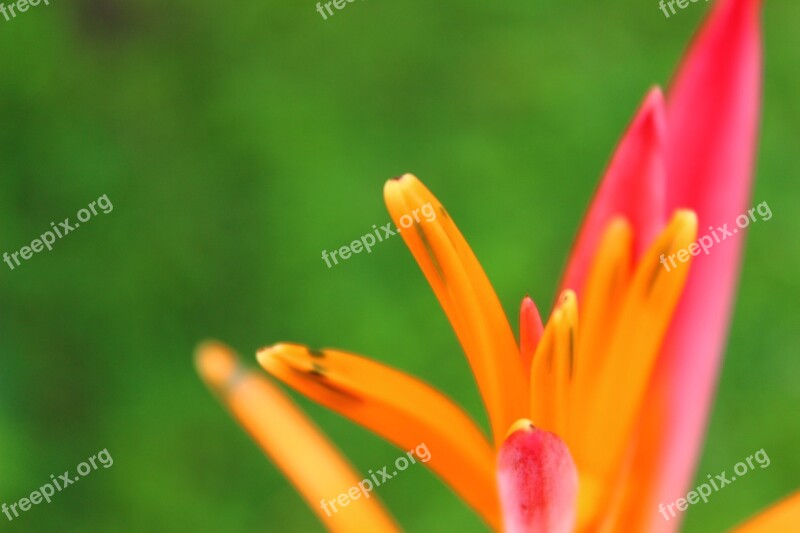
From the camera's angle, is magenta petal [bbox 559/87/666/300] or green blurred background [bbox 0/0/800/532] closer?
magenta petal [bbox 559/87/666/300]

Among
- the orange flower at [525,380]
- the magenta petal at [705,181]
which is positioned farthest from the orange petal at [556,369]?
the magenta petal at [705,181]

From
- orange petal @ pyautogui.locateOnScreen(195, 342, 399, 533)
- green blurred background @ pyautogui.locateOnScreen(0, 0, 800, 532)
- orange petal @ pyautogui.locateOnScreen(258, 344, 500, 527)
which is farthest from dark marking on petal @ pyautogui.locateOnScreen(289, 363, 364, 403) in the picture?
green blurred background @ pyautogui.locateOnScreen(0, 0, 800, 532)

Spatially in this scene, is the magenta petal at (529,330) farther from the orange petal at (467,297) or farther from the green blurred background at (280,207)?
the green blurred background at (280,207)

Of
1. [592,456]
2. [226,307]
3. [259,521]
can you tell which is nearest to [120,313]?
[226,307]

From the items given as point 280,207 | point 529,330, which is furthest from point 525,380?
point 280,207

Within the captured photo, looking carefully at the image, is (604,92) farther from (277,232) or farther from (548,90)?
(277,232)

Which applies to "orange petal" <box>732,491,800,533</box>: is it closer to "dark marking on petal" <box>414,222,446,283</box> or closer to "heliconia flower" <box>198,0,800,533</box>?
"heliconia flower" <box>198,0,800,533</box>

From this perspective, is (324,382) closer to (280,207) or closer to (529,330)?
(529,330)
